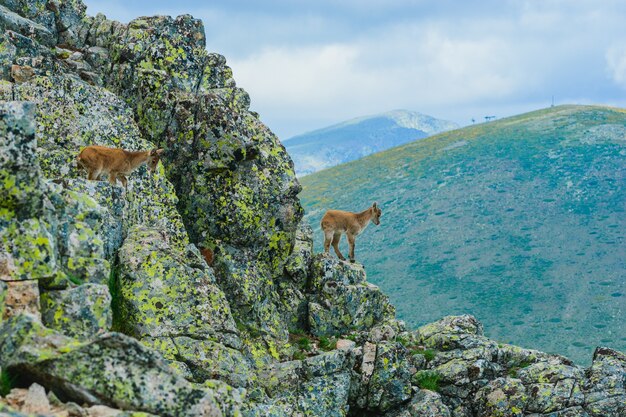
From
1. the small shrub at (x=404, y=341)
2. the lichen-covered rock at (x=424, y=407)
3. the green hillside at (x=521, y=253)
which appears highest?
the small shrub at (x=404, y=341)

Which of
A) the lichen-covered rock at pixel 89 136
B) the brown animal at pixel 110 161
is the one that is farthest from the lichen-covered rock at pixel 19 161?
the brown animal at pixel 110 161

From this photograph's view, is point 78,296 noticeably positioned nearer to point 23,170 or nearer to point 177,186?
point 23,170

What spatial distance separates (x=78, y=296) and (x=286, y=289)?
1604 centimetres

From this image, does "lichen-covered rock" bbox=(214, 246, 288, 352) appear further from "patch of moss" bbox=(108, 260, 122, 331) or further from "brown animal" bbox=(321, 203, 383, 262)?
"brown animal" bbox=(321, 203, 383, 262)

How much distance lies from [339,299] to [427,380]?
252 inches

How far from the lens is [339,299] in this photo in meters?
32.0

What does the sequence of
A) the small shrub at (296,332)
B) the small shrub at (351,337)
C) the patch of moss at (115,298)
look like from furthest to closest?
1. the small shrub at (351,337)
2. the small shrub at (296,332)
3. the patch of moss at (115,298)

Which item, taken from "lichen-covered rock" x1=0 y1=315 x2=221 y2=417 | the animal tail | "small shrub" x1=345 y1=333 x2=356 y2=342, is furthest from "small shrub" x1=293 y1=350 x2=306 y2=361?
"lichen-covered rock" x1=0 y1=315 x2=221 y2=417

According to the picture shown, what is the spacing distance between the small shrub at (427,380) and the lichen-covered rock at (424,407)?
3.09ft

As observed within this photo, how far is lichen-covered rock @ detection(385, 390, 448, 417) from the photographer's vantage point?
28.9 m

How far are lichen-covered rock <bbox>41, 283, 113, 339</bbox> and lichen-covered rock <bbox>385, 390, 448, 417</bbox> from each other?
18.4 meters

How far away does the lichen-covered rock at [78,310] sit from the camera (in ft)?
47.1

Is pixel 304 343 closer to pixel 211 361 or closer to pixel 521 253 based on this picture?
pixel 211 361

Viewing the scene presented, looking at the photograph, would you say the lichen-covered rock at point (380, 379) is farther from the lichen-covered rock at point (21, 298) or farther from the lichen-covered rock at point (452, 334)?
the lichen-covered rock at point (21, 298)
